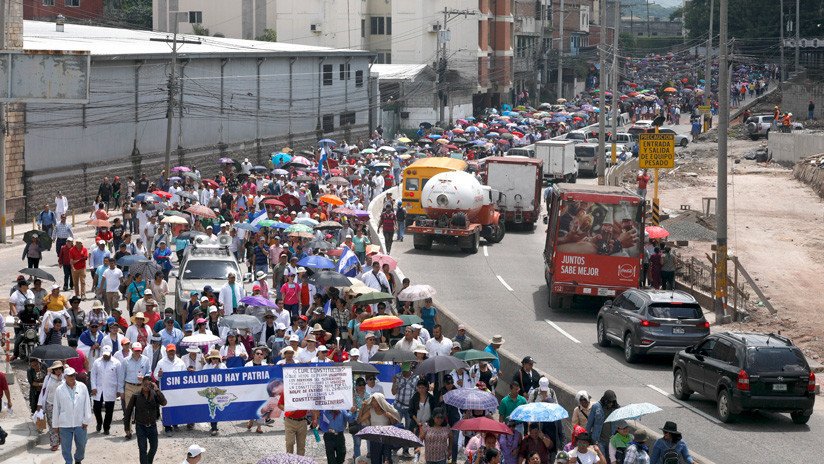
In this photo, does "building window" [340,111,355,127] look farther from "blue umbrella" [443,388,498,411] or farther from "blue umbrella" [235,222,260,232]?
"blue umbrella" [443,388,498,411]

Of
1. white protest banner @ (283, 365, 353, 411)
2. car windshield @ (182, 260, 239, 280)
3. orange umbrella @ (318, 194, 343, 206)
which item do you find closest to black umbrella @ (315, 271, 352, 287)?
car windshield @ (182, 260, 239, 280)

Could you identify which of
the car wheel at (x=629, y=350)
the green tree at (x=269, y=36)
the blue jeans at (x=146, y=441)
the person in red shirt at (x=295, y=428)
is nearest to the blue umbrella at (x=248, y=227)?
the car wheel at (x=629, y=350)

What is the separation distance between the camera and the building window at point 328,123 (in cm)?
7919

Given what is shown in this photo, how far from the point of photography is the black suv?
2103 centimetres

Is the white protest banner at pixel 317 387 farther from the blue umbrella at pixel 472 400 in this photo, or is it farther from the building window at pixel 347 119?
the building window at pixel 347 119

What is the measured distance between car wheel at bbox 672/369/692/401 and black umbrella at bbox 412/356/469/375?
5.61 metres

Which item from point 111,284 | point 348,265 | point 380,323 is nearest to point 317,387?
point 380,323

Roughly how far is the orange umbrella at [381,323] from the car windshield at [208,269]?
6715 millimetres

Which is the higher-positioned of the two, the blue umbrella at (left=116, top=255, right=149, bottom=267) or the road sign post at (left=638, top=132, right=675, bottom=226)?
the road sign post at (left=638, top=132, right=675, bottom=226)

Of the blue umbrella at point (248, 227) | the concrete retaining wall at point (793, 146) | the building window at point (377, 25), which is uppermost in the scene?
the building window at point (377, 25)

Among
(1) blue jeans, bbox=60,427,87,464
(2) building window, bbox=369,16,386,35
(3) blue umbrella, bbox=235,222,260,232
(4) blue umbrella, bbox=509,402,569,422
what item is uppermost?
(2) building window, bbox=369,16,386,35

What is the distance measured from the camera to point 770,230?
5069cm

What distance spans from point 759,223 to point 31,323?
1375 inches

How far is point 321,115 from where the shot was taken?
78188mm
